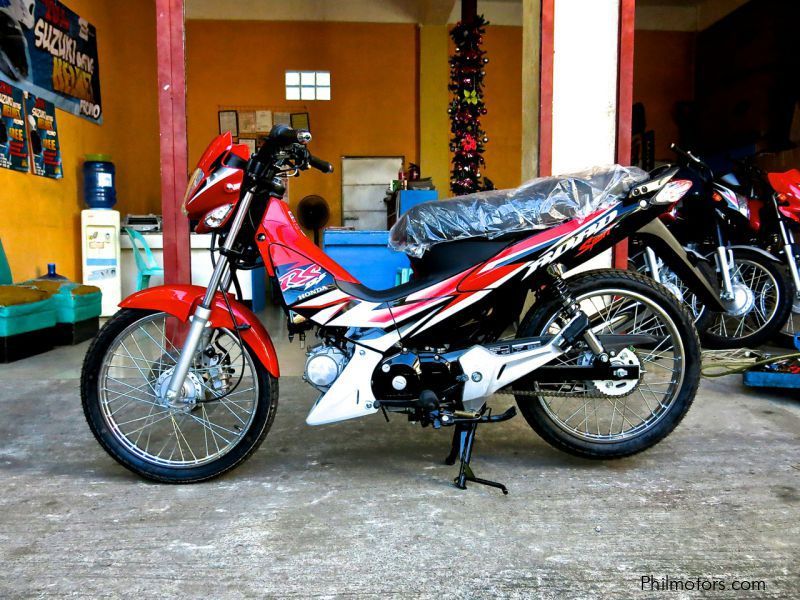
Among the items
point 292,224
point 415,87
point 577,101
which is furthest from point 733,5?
point 292,224

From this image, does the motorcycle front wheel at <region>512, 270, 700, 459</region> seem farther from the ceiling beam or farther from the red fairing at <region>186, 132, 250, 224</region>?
the ceiling beam

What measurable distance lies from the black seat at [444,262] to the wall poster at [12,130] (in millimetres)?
4162

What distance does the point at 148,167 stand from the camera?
8.20 m

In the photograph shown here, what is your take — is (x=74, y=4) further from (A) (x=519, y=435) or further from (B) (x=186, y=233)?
(A) (x=519, y=435)

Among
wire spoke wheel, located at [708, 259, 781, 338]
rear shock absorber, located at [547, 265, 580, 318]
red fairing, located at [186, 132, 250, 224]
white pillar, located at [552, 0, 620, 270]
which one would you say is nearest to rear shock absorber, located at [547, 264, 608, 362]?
rear shock absorber, located at [547, 265, 580, 318]

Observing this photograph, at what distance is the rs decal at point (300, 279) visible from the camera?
6.77ft

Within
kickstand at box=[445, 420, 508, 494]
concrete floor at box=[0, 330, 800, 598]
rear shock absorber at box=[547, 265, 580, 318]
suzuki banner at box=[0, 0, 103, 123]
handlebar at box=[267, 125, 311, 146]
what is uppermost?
suzuki banner at box=[0, 0, 103, 123]

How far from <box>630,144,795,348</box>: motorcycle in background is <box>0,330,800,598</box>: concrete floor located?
5.22 feet

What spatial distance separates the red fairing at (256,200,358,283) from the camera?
2.06 meters

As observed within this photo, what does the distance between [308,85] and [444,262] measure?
754 cm

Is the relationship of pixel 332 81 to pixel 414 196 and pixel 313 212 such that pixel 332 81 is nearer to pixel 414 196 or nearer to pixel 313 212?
pixel 313 212

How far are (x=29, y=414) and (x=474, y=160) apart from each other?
13.1ft

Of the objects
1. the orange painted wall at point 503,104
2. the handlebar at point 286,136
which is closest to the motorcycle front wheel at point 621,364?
the handlebar at point 286,136

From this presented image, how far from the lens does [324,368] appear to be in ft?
6.89
